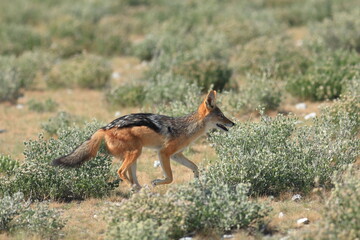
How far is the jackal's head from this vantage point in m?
9.32

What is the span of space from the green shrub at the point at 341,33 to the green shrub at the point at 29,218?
1235 cm

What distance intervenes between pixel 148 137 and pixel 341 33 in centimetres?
1159

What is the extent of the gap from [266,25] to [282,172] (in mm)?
13531

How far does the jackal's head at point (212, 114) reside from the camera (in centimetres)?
932

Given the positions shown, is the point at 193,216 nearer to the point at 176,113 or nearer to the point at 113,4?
the point at 176,113

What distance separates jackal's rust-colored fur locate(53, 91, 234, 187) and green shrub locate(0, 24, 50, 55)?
12994mm

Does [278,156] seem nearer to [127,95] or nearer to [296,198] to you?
[296,198]

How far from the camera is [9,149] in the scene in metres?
12.0

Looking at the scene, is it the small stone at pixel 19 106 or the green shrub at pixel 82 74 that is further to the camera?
the green shrub at pixel 82 74

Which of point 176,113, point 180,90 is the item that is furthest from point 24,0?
point 176,113

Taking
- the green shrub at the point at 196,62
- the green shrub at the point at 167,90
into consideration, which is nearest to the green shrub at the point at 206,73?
the green shrub at the point at 196,62

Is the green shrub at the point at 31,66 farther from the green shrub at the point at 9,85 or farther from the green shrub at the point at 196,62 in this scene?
the green shrub at the point at 196,62

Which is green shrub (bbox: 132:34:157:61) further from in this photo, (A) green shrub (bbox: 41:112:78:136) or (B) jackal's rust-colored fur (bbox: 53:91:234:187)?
(B) jackal's rust-colored fur (bbox: 53:91:234:187)

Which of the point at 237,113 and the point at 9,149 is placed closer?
the point at 9,149
